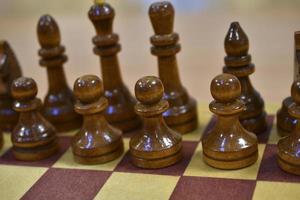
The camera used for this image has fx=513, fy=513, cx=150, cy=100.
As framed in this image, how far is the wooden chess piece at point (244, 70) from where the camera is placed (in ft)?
3.06

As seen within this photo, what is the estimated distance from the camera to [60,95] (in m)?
1.12

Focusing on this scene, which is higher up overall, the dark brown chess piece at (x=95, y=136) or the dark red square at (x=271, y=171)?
the dark brown chess piece at (x=95, y=136)

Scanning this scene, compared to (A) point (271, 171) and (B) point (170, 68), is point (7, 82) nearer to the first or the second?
(B) point (170, 68)

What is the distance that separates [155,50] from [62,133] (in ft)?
0.93

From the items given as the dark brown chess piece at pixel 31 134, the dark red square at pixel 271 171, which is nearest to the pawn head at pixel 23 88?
the dark brown chess piece at pixel 31 134

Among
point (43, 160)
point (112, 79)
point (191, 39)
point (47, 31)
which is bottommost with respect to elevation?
point (191, 39)

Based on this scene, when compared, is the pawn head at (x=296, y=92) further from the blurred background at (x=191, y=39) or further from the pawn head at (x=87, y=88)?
the blurred background at (x=191, y=39)

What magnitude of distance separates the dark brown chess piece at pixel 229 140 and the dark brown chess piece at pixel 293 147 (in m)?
0.05

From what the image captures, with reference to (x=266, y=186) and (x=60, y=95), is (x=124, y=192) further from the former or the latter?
(x=60, y=95)

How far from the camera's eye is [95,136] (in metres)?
0.95

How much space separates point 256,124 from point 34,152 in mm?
433

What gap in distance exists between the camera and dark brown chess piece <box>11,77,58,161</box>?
38.3 inches

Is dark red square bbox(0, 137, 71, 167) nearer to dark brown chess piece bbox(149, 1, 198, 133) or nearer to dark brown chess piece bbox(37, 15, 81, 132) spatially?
dark brown chess piece bbox(37, 15, 81, 132)

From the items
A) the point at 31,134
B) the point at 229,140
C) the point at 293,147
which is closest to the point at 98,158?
the point at 31,134
